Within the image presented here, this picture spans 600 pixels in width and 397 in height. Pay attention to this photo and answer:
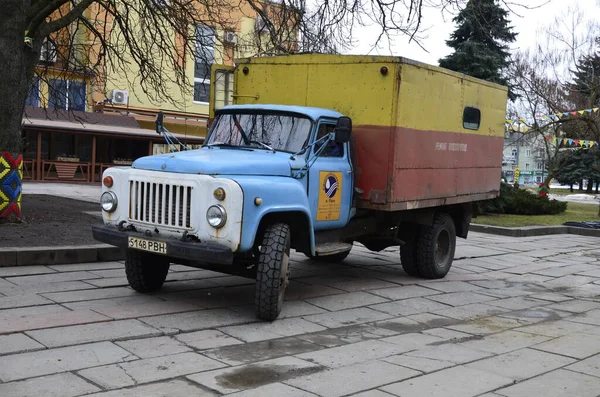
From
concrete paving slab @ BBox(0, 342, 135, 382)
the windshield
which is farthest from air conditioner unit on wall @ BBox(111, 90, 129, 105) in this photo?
concrete paving slab @ BBox(0, 342, 135, 382)

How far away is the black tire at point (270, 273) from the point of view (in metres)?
6.80

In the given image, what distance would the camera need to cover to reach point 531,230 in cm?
1816

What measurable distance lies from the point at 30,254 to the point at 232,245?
385cm

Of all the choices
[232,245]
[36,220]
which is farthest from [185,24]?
[232,245]

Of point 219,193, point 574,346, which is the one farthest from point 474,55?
point 219,193

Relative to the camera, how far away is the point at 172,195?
273 inches

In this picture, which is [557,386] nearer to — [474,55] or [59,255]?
[59,255]

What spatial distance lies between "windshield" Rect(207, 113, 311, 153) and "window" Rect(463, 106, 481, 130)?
343 cm

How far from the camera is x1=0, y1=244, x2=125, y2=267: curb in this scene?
8.95 meters

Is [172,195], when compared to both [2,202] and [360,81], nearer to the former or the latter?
[360,81]

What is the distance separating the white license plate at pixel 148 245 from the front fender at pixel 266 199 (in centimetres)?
80

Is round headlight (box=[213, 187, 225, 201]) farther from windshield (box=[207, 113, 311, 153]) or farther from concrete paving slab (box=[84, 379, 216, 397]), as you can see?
concrete paving slab (box=[84, 379, 216, 397])

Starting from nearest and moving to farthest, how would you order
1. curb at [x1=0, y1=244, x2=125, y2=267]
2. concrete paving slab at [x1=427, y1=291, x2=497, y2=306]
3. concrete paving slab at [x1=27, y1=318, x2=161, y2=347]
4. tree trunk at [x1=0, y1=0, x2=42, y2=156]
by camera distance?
concrete paving slab at [x1=27, y1=318, x2=161, y2=347], concrete paving slab at [x1=427, y1=291, x2=497, y2=306], curb at [x1=0, y1=244, x2=125, y2=267], tree trunk at [x1=0, y1=0, x2=42, y2=156]

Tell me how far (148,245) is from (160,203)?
0.45 meters
